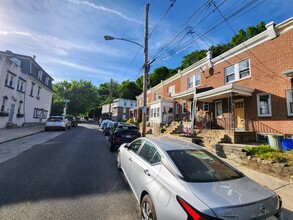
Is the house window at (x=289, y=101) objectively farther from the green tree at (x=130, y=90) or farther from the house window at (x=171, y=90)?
the green tree at (x=130, y=90)

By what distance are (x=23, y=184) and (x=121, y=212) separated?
3.01 m

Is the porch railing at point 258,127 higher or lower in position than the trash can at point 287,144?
higher

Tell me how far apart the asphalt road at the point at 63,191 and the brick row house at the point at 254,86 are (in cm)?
824

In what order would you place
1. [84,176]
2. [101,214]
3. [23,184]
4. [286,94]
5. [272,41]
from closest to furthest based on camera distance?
1. [101,214]
2. [23,184]
3. [84,176]
4. [286,94]
5. [272,41]

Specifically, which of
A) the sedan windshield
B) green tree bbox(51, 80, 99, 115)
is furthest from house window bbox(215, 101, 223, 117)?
green tree bbox(51, 80, 99, 115)

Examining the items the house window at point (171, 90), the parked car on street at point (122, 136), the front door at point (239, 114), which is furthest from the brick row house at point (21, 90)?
the front door at point (239, 114)

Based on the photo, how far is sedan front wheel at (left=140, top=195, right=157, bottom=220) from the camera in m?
2.72

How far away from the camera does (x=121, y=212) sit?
3.58m

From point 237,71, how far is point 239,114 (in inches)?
136

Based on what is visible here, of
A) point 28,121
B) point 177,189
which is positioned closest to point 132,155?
point 177,189

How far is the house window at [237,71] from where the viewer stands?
1293 centimetres

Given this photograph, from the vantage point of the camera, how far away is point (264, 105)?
1136 centimetres

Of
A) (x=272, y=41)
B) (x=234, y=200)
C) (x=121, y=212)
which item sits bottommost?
(x=121, y=212)

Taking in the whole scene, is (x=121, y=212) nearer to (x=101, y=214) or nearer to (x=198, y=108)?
(x=101, y=214)
